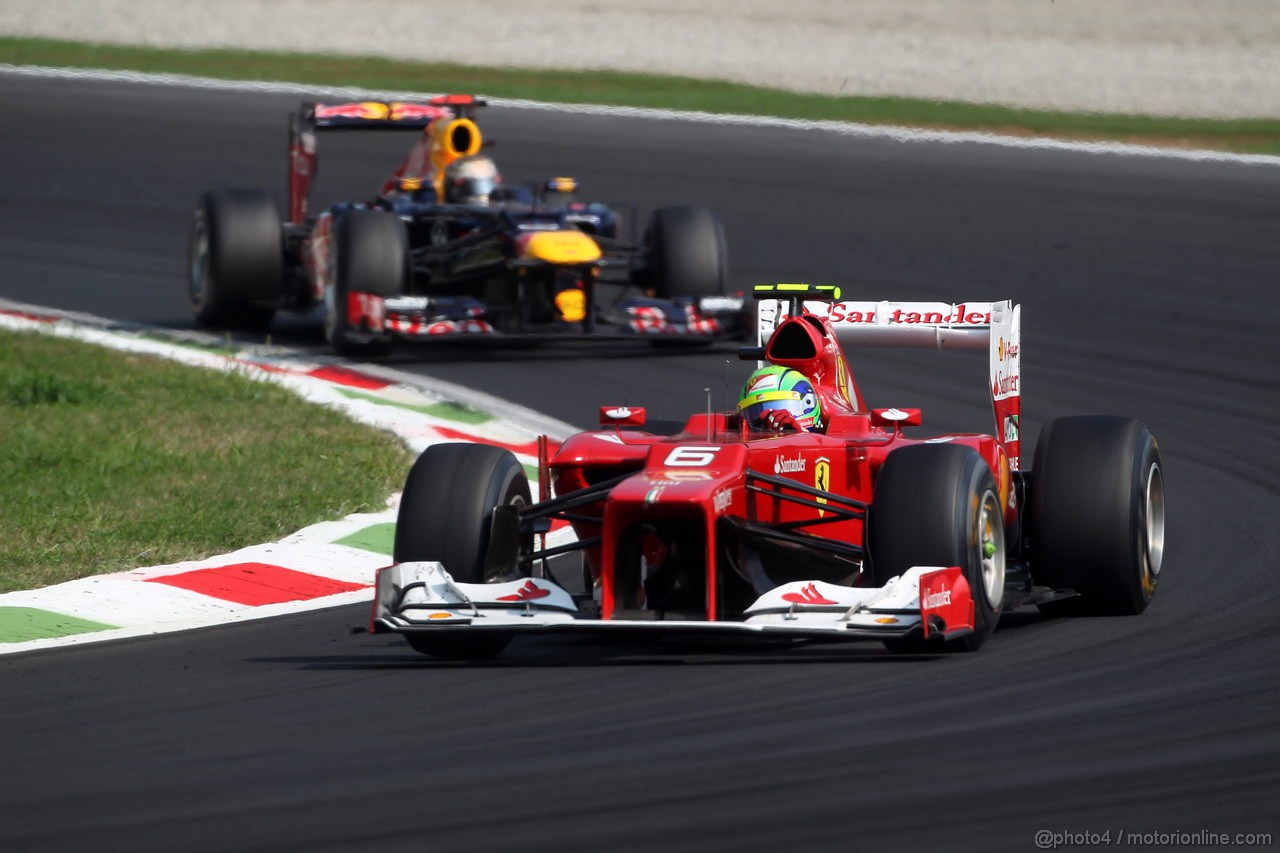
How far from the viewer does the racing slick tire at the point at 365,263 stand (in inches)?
596

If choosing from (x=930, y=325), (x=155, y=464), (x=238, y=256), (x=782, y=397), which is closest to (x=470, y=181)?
(x=238, y=256)

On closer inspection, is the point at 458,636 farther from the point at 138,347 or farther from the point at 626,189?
the point at 626,189

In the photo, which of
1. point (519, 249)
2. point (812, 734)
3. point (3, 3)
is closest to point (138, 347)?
point (519, 249)

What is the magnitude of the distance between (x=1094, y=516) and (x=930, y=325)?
128 centimetres

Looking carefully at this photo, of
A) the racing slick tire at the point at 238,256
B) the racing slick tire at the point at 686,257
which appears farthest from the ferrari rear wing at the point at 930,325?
the racing slick tire at the point at 238,256

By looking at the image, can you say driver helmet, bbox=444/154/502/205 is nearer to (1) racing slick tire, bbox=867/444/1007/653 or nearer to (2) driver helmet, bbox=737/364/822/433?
(2) driver helmet, bbox=737/364/822/433

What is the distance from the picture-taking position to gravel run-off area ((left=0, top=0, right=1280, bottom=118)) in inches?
1021

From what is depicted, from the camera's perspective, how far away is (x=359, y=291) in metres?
15.1

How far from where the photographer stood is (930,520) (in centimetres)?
734

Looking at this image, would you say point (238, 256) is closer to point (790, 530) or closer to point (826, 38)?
point (790, 530)

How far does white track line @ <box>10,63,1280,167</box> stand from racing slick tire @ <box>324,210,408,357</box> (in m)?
9.31

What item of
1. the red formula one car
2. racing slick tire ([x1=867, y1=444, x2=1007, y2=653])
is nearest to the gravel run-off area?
the red formula one car

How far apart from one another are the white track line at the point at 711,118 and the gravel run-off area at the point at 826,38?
173cm

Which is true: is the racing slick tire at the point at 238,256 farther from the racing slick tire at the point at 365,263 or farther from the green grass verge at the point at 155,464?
the green grass verge at the point at 155,464
